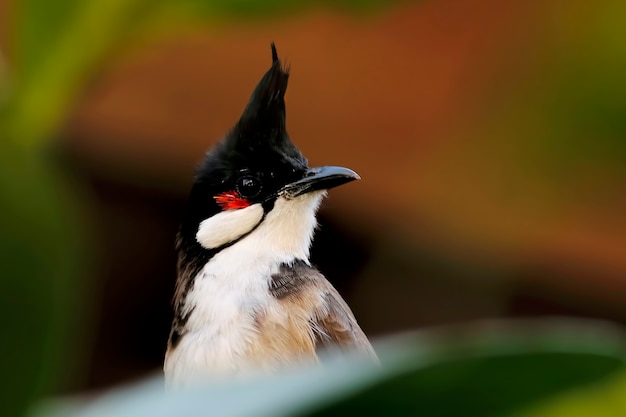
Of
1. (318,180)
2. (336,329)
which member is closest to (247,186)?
(318,180)

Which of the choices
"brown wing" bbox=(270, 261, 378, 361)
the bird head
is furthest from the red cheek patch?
"brown wing" bbox=(270, 261, 378, 361)

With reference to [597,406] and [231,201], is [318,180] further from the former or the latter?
[597,406]

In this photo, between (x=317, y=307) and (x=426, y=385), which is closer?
(x=426, y=385)

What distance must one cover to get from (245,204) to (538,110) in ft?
2.69

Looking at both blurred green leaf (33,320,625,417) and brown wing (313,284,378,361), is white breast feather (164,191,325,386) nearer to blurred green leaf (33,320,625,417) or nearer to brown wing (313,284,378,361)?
brown wing (313,284,378,361)

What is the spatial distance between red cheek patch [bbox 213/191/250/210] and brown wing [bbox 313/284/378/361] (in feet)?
0.51

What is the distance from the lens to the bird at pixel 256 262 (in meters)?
1.04

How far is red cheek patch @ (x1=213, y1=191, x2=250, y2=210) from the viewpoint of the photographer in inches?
46.1

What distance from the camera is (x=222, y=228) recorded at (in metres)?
1.19

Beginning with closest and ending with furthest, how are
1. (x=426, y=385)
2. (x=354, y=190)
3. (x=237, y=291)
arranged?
(x=426, y=385)
(x=237, y=291)
(x=354, y=190)

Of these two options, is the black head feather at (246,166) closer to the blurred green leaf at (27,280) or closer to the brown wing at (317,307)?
the brown wing at (317,307)

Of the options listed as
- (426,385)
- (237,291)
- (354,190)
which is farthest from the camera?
(354,190)

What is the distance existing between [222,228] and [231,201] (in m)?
0.04

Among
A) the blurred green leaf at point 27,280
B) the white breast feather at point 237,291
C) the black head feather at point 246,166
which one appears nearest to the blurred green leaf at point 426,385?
the blurred green leaf at point 27,280
